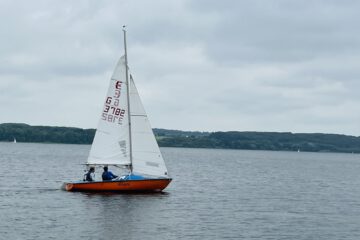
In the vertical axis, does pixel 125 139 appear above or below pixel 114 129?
below

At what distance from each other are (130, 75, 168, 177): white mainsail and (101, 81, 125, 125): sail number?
0.99 metres

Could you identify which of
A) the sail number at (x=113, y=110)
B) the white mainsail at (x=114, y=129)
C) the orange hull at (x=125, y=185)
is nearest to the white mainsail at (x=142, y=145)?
the white mainsail at (x=114, y=129)

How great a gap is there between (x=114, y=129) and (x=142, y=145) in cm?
272

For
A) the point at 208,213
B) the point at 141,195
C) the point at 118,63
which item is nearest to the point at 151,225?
the point at 208,213

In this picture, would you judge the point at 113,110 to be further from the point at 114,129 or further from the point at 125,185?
the point at 125,185

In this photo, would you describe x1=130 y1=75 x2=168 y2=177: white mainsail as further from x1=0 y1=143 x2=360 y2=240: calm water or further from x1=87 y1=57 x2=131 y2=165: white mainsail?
x1=0 y1=143 x2=360 y2=240: calm water

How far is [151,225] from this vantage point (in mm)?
43250

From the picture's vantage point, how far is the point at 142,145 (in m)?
55.9

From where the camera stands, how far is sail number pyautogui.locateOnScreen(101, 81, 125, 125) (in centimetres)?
5606

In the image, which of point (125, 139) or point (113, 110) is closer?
point (125, 139)

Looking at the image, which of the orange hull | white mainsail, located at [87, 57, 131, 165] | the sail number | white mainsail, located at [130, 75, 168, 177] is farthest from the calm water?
the sail number

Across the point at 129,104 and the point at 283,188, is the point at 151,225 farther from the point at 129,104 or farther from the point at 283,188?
the point at 283,188

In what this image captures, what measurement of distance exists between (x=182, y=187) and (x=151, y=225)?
30765 mm

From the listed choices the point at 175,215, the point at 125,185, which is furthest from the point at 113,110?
the point at 175,215
